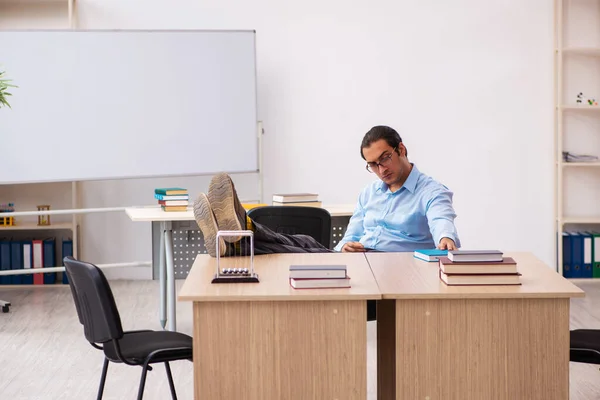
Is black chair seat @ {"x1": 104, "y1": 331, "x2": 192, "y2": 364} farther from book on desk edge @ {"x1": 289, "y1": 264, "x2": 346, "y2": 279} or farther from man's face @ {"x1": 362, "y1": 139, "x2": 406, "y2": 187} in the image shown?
man's face @ {"x1": 362, "y1": 139, "x2": 406, "y2": 187}

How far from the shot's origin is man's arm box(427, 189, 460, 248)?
3064 mm

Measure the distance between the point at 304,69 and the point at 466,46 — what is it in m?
1.27

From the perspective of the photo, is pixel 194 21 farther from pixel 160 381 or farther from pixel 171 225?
pixel 160 381

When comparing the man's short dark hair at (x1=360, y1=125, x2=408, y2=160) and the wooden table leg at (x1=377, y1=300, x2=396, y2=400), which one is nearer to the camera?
the wooden table leg at (x1=377, y1=300, x2=396, y2=400)

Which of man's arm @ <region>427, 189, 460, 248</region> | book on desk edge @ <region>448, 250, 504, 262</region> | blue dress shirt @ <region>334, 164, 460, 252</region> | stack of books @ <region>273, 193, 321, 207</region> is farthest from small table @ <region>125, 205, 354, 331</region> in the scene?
book on desk edge @ <region>448, 250, 504, 262</region>

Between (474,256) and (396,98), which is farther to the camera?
(396,98)

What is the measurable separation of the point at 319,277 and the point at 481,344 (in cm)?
50

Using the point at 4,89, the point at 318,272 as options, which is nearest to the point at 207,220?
the point at 318,272

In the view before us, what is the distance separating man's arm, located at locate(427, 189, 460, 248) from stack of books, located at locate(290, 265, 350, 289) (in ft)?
2.54

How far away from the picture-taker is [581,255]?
6.01 meters

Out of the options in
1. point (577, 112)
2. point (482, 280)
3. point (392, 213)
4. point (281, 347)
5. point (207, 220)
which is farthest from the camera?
point (577, 112)

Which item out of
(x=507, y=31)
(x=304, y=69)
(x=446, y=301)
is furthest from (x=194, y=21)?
(x=446, y=301)

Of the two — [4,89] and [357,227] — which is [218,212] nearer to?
[357,227]

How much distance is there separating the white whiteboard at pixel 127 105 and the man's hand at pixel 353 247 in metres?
2.53
